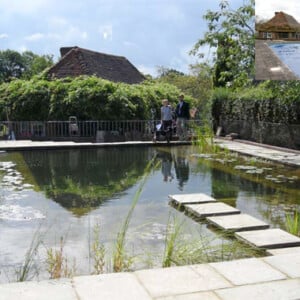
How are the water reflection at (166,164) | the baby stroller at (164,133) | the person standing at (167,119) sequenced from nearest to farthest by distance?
1. the water reflection at (166,164)
2. the person standing at (167,119)
3. the baby stroller at (164,133)

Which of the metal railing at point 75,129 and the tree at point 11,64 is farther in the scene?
the tree at point 11,64

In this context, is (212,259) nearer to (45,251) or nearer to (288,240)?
(288,240)

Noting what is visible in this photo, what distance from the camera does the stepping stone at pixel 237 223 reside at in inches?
211

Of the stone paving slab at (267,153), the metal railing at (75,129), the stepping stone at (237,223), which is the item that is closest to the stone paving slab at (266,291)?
the stepping stone at (237,223)

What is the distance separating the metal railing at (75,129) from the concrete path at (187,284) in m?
14.6

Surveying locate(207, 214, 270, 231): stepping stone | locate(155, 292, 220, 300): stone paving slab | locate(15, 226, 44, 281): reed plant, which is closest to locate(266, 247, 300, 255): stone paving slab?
locate(207, 214, 270, 231): stepping stone

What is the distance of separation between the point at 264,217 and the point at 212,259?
196 centimetres

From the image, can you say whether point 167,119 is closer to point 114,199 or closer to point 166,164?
point 166,164

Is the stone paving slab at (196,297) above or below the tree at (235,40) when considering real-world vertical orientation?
below

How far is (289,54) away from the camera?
1373cm

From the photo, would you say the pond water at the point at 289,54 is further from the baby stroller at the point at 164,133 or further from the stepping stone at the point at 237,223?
the stepping stone at the point at 237,223

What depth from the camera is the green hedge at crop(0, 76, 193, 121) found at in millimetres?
18984

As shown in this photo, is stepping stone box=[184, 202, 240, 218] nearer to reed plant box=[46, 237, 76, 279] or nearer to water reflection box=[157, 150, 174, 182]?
reed plant box=[46, 237, 76, 279]

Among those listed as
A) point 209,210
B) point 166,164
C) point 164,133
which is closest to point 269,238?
point 209,210
